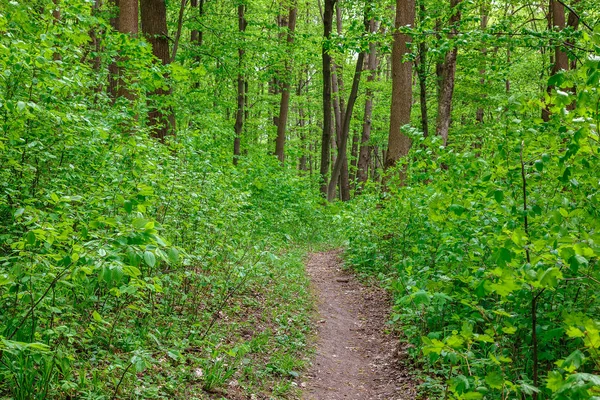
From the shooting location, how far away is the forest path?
528 cm

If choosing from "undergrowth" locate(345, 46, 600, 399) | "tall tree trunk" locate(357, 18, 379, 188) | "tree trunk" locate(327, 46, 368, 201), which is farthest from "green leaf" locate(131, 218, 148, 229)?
"tall tree trunk" locate(357, 18, 379, 188)

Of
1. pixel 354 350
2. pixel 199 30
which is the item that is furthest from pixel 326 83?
pixel 354 350

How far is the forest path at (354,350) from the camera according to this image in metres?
5.28

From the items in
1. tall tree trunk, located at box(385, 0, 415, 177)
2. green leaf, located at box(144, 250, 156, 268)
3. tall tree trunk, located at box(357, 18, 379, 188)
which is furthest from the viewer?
tall tree trunk, located at box(357, 18, 379, 188)

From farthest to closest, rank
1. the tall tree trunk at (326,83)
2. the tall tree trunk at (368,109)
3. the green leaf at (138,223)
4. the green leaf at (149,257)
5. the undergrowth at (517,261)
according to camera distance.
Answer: the tall tree trunk at (368,109), the tall tree trunk at (326,83), the undergrowth at (517,261), the green leaf at (138,223), the green leaf at (149,257)

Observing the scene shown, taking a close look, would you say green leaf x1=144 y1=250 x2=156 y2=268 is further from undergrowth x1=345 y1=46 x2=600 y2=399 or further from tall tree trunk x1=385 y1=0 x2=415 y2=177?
tall tree trunk x1=385 y1=0 x2=415 y2=177

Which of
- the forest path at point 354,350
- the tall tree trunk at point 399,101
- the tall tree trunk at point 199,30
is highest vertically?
the tall tree trunk at point 199,30

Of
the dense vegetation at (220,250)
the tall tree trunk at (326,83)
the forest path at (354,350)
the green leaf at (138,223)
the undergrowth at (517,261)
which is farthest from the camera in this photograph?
the tall tree trunk at (326,83)

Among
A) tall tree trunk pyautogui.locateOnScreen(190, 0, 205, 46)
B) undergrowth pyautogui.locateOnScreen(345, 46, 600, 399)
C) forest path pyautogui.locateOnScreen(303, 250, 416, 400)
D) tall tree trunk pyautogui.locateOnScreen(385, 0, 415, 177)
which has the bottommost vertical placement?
forest path pyautogui.locateOnScreen(303, 250, 416, 400)

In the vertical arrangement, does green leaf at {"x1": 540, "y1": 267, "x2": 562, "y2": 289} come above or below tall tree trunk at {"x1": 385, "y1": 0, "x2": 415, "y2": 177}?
below

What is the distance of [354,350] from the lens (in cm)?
663

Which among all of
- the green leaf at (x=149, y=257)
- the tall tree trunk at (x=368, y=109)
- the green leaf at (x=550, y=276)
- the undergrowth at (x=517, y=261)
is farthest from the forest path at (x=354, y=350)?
the tall tree trunk at (x=368, y=109)

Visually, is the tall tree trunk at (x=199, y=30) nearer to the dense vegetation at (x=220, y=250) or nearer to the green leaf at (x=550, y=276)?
the dense vegetation at (x=220, y=250)

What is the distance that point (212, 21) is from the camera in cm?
1572
